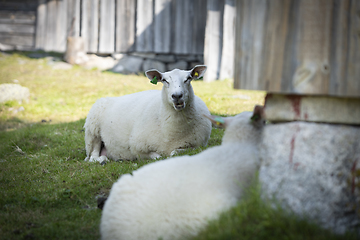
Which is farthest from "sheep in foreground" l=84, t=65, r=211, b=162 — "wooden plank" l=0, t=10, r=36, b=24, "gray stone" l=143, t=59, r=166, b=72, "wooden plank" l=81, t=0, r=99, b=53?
"wooden plank" l=0, t=10, r=36, b=24

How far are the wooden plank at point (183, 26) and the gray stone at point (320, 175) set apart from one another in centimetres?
1324

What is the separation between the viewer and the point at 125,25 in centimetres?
1538

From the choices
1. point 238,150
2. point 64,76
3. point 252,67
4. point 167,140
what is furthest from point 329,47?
point 64,76

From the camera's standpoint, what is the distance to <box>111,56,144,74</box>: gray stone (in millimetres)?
14992

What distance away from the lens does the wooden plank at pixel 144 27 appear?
14992 mm

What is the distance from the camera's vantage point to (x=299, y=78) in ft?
7.07

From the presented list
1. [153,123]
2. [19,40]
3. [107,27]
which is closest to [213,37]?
[107,27]

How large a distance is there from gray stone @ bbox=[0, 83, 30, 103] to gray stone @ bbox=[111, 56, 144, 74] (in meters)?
5.46

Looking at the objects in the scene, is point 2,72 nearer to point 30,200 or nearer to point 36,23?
point 36,23

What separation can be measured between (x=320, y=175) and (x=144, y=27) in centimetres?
1415

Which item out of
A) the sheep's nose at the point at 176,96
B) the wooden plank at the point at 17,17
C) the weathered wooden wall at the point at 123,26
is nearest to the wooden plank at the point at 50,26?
the weathered wooden wall at the point at 123,26

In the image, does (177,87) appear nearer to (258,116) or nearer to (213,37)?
(258,116)

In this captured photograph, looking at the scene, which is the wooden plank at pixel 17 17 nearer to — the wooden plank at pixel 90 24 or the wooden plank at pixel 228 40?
the wooden plank at pixel 90 24

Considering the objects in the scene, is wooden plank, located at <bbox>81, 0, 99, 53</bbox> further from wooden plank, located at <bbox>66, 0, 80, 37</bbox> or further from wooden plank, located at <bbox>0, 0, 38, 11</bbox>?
wooden plank, located at <bbox>0, 0, 38, 11</bbox>
